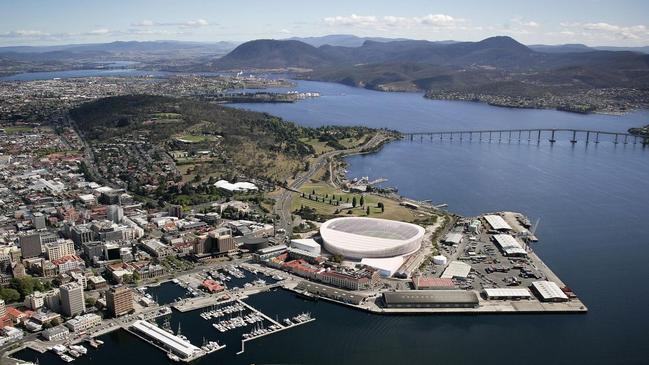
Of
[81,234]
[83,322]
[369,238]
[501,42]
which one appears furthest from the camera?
[501,42]

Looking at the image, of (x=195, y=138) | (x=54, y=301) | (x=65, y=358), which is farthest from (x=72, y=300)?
(x=195, y=138)

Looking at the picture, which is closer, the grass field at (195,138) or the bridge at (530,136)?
the grass field at (195,138)

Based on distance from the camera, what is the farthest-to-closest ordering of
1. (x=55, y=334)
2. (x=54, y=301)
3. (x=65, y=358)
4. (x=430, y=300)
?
(x=430, y=300)
(x=54, y=301)
(x=55, y=334)
(x=65, y=358)

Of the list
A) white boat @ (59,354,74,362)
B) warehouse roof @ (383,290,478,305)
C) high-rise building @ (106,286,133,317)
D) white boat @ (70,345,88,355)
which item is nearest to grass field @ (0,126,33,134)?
high-rise building @ (106,286,133,317)

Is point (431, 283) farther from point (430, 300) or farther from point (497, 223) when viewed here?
point (497, 223)

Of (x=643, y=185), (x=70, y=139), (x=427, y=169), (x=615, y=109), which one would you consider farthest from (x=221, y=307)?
(x=615, y=109)

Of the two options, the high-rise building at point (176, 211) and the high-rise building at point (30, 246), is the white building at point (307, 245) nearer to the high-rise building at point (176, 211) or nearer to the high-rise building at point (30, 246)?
the high-rise building at point (176, 211)

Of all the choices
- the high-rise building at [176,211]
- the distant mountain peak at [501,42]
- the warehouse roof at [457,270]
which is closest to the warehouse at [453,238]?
the warehouse roof at [457,270]
